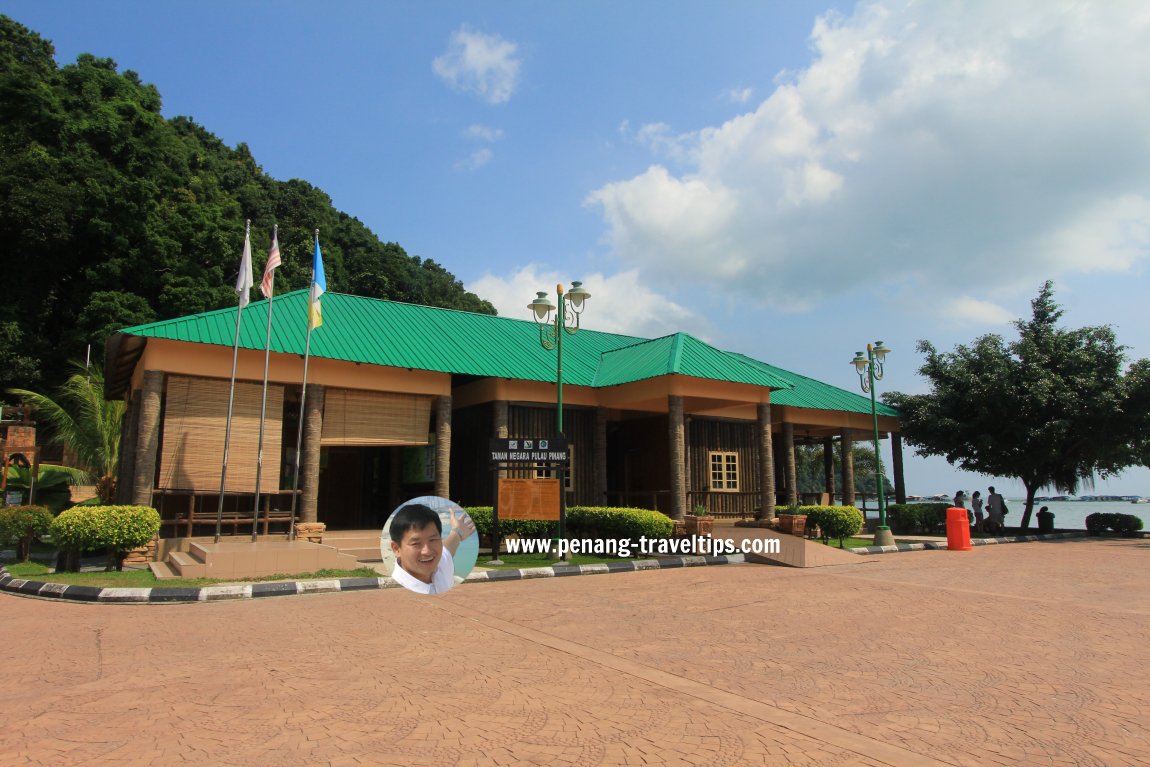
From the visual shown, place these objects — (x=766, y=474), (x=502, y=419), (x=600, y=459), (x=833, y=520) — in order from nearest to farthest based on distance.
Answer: (x=833, y=520), (x=502, y=419), (x=766, y=474), (x=600, y=459)

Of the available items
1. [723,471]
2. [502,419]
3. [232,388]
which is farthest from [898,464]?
[232,388]

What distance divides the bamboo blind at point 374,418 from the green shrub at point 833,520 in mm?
10799

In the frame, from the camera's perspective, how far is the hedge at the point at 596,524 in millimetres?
17094

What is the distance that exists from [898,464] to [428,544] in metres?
26.1

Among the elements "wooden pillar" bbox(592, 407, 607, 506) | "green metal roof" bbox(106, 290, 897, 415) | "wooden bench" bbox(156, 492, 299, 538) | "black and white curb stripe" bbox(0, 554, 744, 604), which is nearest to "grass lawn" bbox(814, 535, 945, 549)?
"green metal roof" bbox(106, 290, 897, 415)

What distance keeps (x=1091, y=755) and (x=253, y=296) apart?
31.4m

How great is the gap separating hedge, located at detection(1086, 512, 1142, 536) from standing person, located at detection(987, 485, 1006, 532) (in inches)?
175

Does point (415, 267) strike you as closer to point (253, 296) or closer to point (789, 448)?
point (253, 296)

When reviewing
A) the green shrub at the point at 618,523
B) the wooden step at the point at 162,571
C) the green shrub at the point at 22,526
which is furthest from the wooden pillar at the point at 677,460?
the green shrub at the point at 22,526

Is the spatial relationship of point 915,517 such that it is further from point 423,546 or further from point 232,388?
point 423,546

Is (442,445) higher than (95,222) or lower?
lower

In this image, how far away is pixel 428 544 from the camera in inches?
295

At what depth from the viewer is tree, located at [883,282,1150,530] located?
25.4 m

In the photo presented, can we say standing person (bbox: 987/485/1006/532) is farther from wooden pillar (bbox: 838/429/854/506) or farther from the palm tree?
the palm tree
